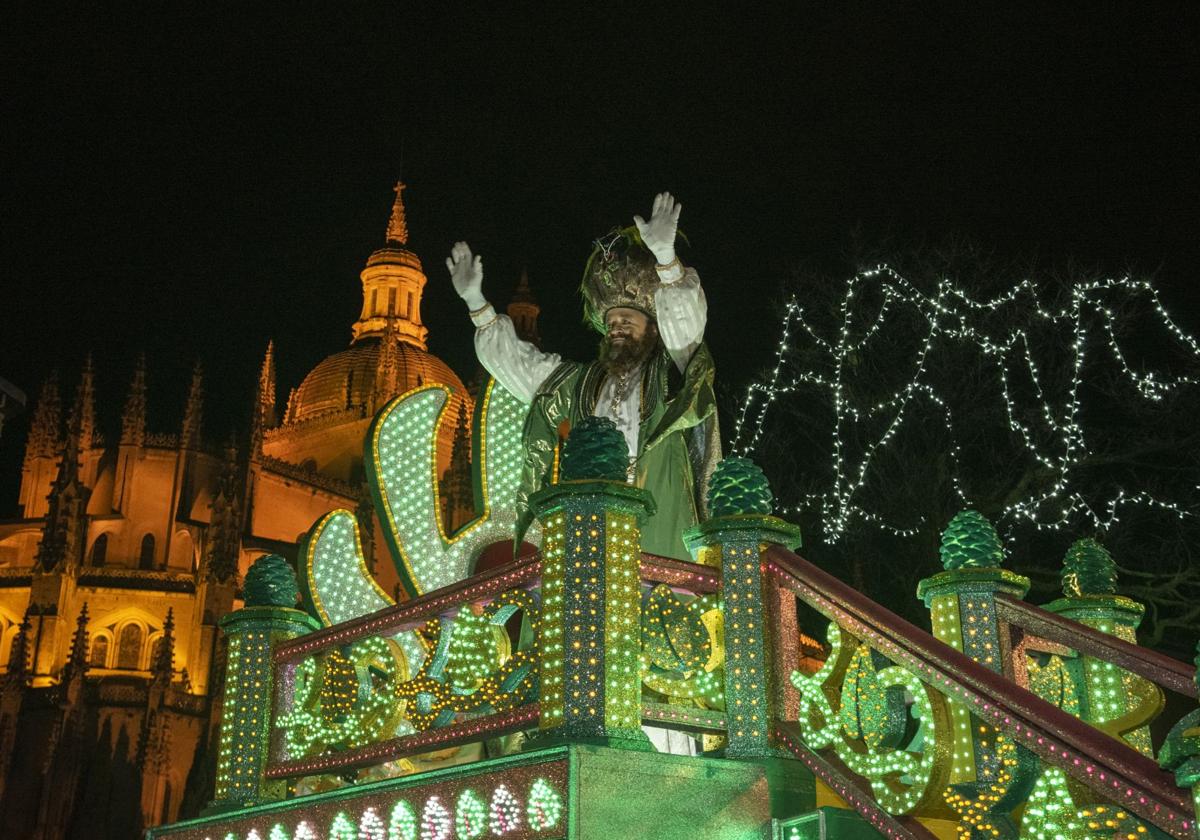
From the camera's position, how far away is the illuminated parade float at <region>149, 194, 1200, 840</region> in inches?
187

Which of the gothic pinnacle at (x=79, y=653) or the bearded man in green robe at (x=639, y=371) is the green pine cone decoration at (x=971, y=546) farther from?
the gothic pinnacle at (x=79, y=653)

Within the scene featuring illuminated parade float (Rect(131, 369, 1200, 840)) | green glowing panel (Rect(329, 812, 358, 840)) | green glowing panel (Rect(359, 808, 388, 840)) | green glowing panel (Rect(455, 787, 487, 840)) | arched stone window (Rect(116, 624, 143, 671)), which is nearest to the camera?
illuminated parade float (Rect(131, 369, 1200, 840))

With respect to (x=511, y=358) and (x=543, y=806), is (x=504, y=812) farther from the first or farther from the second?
(x=511, y=358)

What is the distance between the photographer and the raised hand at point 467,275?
27.0ft

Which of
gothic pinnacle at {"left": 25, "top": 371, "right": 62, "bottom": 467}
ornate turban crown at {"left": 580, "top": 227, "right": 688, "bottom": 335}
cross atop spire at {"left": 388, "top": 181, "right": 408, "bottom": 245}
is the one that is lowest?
ornate turban crown at {"left": 580, "top": 227, "right": 688, "bottom": 335}

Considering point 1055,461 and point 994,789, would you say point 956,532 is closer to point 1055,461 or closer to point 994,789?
point 994,789

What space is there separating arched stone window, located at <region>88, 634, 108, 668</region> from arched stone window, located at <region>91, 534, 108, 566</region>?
4.16m

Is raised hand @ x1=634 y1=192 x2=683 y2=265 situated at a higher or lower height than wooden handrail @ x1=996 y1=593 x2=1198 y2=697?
higher

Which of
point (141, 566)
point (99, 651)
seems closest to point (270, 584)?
point (99, 651)

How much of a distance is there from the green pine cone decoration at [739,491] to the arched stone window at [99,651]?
3996cm

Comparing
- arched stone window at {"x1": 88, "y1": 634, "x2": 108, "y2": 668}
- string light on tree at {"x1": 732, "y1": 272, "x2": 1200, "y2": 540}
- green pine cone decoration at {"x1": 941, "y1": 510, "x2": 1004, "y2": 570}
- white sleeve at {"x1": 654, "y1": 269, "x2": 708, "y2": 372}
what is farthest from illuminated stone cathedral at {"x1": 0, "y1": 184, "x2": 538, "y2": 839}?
green pine cone decoration at {"x1": 941, "y1": 510, "x2": 1004, "y2": 570}

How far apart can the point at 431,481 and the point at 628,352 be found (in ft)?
4.63

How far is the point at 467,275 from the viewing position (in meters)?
8.25

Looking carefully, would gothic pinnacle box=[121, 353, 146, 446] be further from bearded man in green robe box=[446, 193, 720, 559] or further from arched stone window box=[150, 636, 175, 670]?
bearded man in green robe box=[446, 193, 720, 559]
